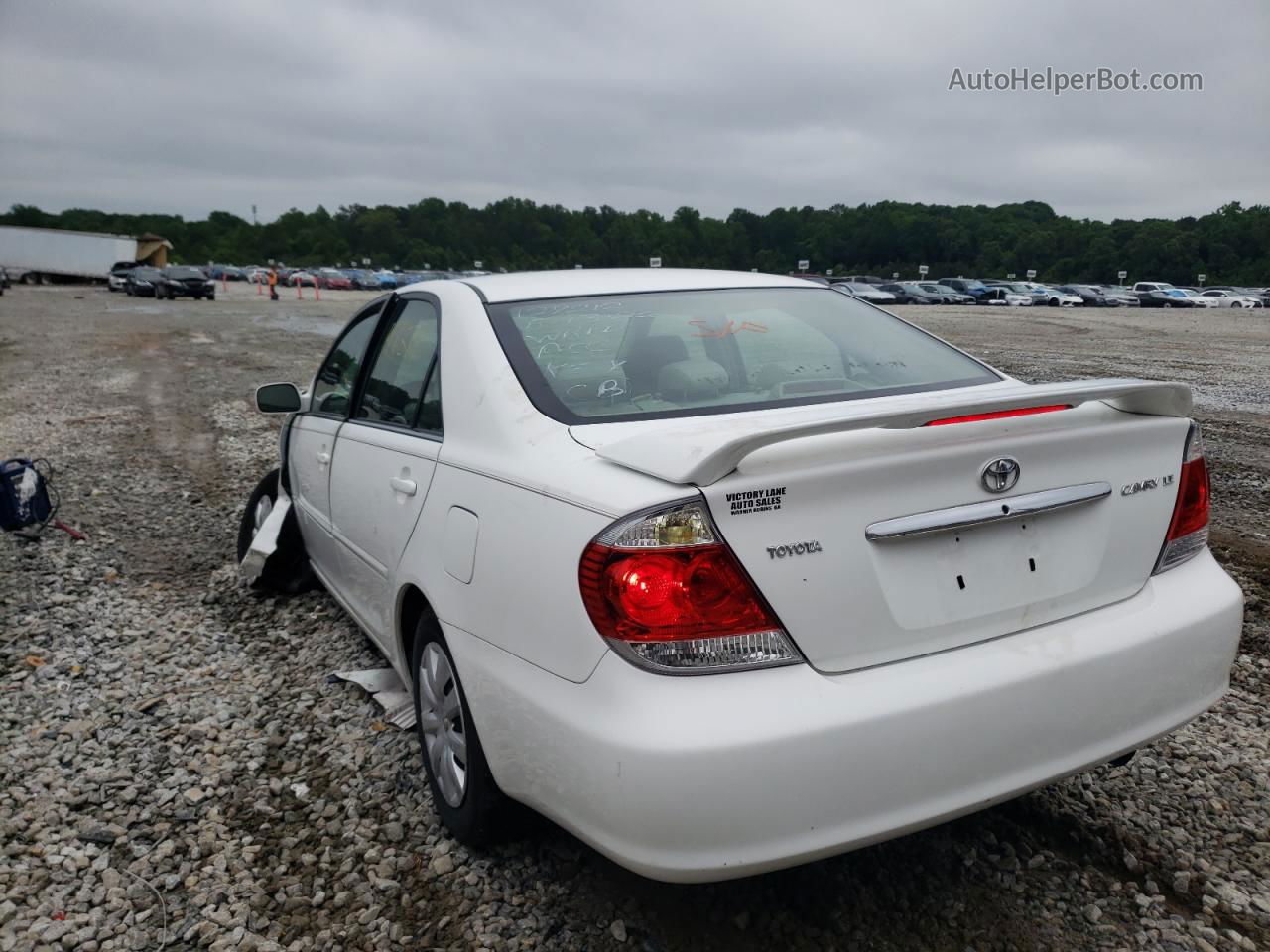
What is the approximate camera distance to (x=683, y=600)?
1893 mm

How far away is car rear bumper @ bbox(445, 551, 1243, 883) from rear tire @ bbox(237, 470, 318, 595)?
2789 mm

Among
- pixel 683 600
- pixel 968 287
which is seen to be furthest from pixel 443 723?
pixel 968 287

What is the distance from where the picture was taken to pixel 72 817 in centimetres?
293

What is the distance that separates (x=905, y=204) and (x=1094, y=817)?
12660 centimetres

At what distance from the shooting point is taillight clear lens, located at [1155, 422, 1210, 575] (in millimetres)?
2398

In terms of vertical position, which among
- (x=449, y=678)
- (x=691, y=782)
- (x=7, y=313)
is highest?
(x=691, y=782)

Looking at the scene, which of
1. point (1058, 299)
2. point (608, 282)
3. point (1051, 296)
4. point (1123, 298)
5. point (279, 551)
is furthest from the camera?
point (1123, 298)

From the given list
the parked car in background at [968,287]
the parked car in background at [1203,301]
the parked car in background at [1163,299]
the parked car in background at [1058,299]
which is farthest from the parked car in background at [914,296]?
the parked car in background at [1203,301]

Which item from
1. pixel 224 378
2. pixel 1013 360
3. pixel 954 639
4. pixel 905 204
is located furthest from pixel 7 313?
pixel 905 204

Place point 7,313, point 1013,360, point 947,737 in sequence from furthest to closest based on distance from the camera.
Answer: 1. point 7,313
2. point 1013,360
3. point 947,737

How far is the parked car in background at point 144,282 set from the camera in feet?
140

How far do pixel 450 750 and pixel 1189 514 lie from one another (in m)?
2.02

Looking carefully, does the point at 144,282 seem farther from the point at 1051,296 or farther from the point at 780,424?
the point at 780,424

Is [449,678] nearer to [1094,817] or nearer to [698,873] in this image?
[698,873]
